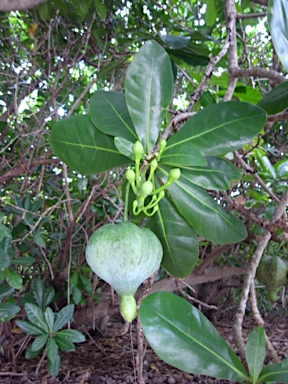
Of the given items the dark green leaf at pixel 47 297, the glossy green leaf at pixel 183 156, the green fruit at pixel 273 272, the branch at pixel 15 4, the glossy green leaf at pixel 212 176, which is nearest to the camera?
the glossy green leaf at pixel 183 156

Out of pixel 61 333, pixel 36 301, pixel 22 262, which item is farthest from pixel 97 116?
pixel 36 301

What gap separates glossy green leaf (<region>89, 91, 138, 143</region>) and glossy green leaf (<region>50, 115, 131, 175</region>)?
0.08ft

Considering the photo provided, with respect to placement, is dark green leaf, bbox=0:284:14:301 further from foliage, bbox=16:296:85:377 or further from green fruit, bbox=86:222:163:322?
green fruit, bbox=86:222:163:322

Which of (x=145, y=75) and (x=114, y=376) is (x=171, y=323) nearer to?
(x=145, y=75)

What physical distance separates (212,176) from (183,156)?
0.13m

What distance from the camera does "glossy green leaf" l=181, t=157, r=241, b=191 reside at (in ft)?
2.91

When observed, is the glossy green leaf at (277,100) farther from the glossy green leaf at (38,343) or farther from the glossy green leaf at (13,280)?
the glossy green leaf at (38,343)

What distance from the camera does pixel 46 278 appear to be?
2.28m

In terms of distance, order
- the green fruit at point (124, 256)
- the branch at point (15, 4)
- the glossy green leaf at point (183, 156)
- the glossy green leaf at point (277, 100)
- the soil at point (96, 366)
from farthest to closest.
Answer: the soil at point (96, 366)
the branch at point (15, 4)
the glossy green leaf at point (277, 100)
the glossy green leaf at point (183, 156)
the green fruit at point (124, 256)

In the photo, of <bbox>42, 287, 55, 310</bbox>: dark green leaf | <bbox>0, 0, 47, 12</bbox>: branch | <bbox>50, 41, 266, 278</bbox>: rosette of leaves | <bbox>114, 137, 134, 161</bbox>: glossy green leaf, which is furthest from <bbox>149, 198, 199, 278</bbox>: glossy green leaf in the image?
<bbox>42, 287, 55, 310</bbox>: dark green leaf

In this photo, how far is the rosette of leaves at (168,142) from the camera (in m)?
0.85

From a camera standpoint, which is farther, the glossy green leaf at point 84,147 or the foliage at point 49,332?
the foliage at point 49,332

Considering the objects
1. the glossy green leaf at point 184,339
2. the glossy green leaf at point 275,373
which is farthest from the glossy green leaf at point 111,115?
the glossy green leaf at point 275,373

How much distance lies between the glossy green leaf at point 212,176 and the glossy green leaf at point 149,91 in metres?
0.12
